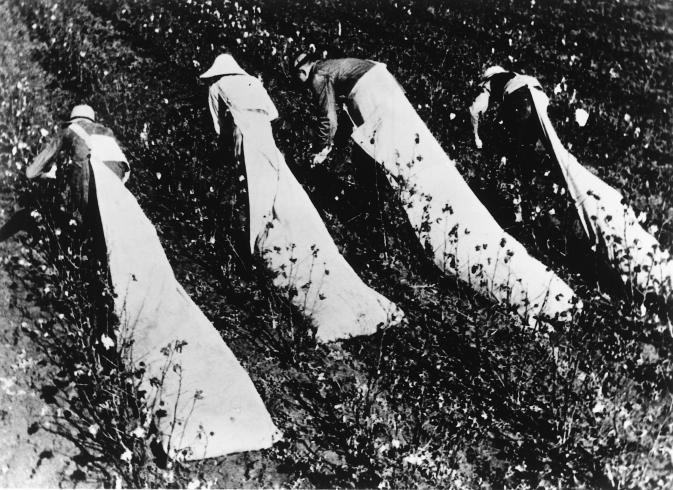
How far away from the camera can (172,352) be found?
3.17 m

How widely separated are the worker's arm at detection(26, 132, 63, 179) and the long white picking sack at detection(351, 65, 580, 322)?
7.26ft

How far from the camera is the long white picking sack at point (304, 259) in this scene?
3.66 meters

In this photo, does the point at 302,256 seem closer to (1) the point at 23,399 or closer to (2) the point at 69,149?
(2) the point at 69,149

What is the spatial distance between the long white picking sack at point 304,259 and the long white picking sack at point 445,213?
669 mm

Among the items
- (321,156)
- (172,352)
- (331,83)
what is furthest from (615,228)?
(172,352)

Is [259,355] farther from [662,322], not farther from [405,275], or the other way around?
[662,322]

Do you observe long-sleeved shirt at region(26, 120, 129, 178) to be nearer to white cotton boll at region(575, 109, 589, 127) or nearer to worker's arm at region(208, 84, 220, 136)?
worker's arm at region(208, 84, 220, 136)

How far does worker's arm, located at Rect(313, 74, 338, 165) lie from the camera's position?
14.8 feet

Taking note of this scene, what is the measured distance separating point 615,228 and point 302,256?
2.27m

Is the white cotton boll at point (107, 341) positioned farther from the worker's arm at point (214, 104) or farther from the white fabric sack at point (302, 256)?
the worker's arm at point (214, 104)

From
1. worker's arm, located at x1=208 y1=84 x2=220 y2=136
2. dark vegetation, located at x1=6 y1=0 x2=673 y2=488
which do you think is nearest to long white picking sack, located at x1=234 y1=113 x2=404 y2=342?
dark vegetation, located at x1=6 y1=0 x2=673 y2=488

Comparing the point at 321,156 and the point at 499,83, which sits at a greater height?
the point at 499,83

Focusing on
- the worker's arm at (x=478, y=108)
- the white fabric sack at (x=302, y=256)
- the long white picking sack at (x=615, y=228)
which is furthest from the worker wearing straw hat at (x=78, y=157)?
the long white picking sack at (x=615, y=228)

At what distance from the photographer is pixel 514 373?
3410 millimetres
